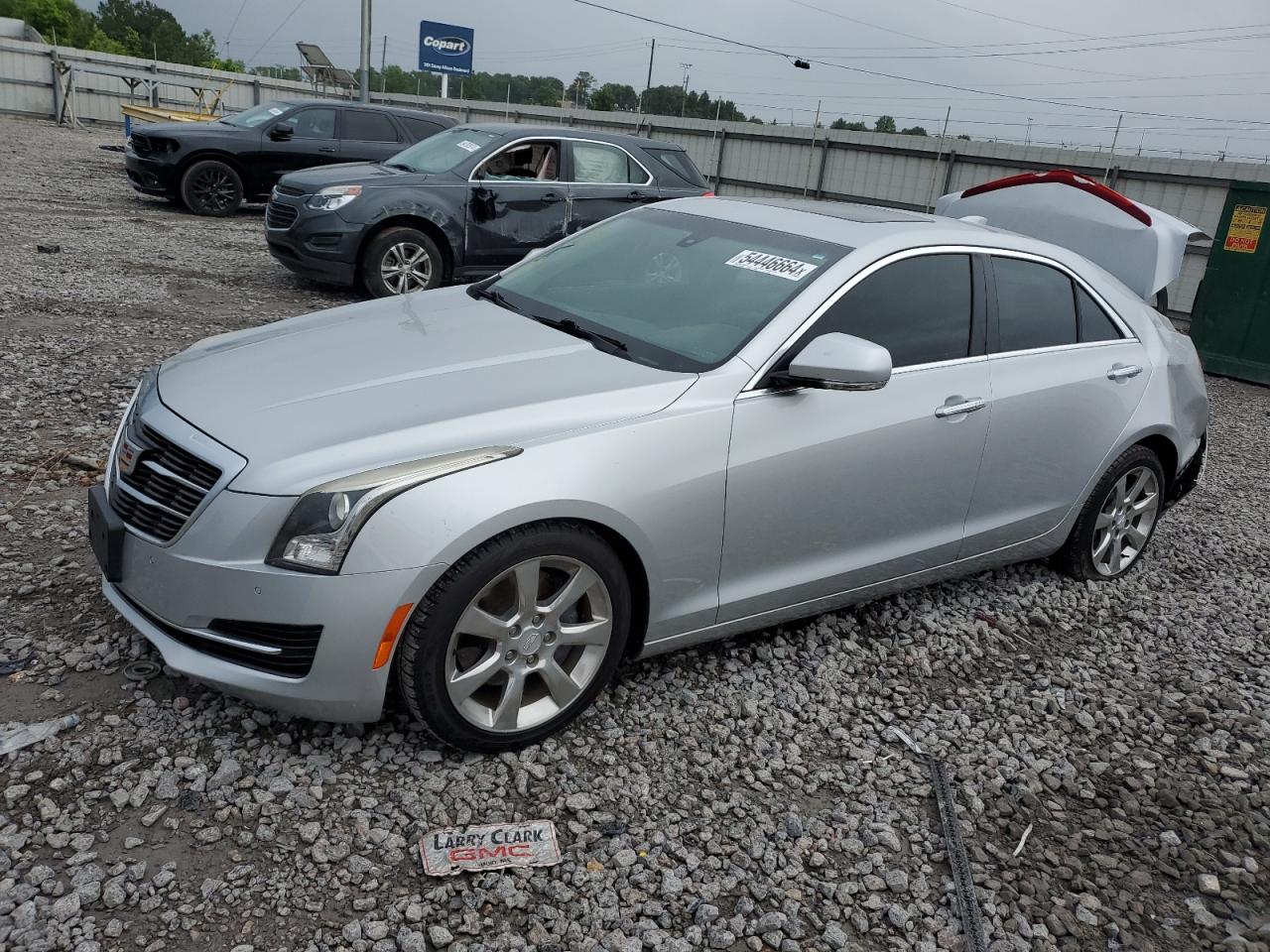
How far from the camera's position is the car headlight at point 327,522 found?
2662 millimetres

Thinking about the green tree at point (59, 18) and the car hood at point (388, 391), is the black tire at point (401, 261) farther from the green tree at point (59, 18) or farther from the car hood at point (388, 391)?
the green tree at point (59, 18)

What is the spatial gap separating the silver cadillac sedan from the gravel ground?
28 centimetres

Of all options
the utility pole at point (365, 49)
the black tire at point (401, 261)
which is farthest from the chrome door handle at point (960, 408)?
the utility pole at point (365, 49)

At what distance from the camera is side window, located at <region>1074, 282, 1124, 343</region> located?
4477mm

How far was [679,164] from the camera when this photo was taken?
34.7 ft

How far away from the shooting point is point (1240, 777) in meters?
3.45

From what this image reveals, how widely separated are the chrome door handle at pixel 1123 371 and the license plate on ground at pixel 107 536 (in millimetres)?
3940

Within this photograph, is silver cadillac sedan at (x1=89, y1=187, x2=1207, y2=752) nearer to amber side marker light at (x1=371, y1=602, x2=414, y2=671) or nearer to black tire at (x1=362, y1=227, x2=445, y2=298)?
amber side marker light at (x1=371, y1=602, x2=414, y2=671)

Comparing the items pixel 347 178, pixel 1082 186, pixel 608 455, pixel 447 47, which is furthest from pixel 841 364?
pixel 447 47

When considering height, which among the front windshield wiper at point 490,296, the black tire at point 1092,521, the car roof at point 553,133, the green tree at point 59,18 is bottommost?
the black tire at point 1092,521

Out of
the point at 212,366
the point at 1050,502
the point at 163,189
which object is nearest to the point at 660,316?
the point at 212,366

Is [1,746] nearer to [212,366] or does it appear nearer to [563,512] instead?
[212,366]

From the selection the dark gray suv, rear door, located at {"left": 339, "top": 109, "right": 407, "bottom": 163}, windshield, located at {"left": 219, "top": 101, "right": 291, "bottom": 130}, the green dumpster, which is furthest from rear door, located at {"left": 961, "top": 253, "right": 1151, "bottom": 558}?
windshield, located at {"left": 219, "top": 101, "right": 291, "bottom": 130}

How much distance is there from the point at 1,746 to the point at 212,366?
1308 mm
